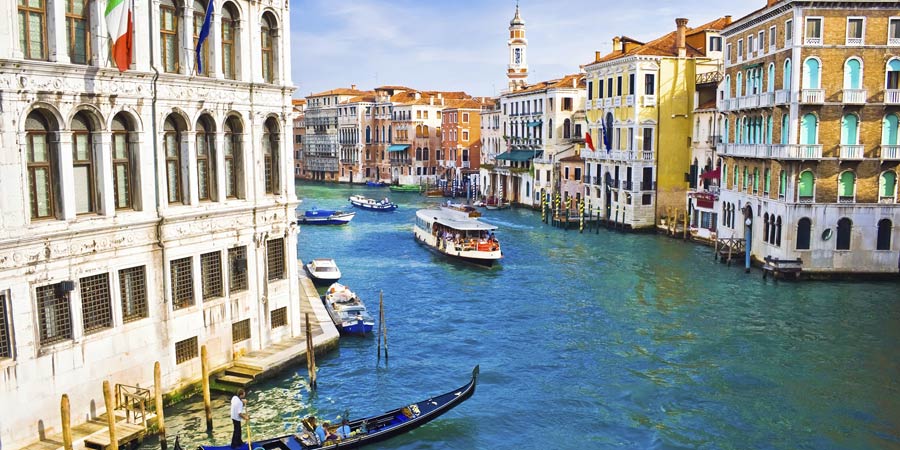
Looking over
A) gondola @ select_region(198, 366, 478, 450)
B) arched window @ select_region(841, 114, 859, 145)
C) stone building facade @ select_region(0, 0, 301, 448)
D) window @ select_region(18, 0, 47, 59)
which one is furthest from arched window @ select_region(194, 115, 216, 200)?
arched window @ select_region(841, 114, 859, 145)

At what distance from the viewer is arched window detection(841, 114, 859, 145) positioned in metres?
28.9

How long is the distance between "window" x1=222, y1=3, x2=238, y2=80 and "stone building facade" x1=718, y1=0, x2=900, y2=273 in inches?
822

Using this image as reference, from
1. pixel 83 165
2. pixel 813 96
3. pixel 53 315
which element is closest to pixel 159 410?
pixel 53 315

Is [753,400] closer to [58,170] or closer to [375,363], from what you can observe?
[375,363]

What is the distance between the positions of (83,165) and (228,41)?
4456 mm

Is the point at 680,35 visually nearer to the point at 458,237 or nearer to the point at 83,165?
the point at 458,237

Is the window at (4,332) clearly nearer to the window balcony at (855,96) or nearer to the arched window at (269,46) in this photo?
the arched window at (269,46)

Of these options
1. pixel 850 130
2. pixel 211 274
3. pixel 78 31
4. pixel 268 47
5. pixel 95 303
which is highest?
pixel 268 47

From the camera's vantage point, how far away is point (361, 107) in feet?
306

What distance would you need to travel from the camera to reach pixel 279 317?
62.1 ft

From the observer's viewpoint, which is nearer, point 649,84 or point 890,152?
point 890,152

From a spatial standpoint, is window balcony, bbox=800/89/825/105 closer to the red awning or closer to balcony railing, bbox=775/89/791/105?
balcony railing, bbox=775/89/791/105

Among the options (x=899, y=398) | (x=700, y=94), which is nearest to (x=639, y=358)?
(x=899, y=398)

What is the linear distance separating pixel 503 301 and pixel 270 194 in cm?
1165
